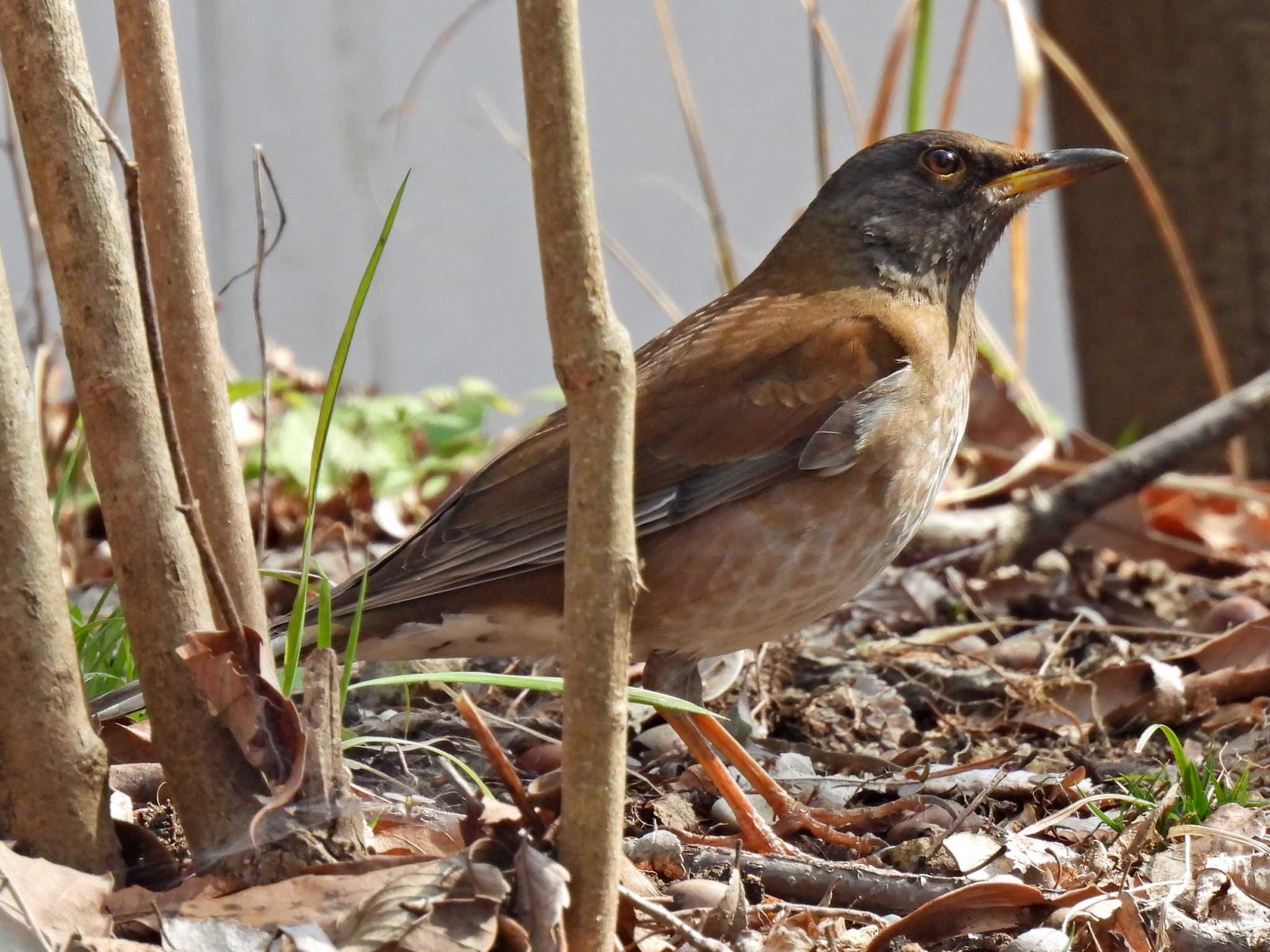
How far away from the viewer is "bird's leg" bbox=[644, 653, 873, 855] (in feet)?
9.12

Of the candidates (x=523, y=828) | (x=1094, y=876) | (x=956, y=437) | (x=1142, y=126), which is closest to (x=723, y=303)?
(x=956, y=437)

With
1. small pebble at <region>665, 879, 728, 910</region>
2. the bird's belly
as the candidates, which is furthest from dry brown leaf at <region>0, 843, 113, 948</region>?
the bird's belly

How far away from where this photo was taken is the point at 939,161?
12.3 feet

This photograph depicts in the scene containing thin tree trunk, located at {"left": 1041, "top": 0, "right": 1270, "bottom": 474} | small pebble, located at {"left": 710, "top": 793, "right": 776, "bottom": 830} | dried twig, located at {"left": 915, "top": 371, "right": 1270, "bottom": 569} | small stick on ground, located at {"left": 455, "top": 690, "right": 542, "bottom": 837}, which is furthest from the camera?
thin tree trunk, located at {"left": 1041, "top": 0, "right": 1270, "bottom": 474}

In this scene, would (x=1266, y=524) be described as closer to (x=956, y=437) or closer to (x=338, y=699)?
(x=956, y=437)

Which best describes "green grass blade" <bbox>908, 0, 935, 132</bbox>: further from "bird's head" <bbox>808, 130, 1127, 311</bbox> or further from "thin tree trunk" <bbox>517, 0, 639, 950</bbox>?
"thin tree trunk" <bbox>517, 0, 639, 950</bbox>

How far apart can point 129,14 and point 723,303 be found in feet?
5.95

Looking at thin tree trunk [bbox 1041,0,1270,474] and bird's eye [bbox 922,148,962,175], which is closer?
bird's eye [bbox 922,148,962,175]

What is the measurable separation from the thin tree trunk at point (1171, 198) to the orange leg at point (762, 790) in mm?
3626

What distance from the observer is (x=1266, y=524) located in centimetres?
526

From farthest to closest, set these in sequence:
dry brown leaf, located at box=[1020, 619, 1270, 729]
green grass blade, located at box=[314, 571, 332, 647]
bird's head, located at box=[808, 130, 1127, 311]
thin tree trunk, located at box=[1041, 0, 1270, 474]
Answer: thin tree trunk, located at box=[1041, 0, 1270, 474]
bird's head, located at box=[808, 130, 1127, 311]
dry brown leaf, located at box=[1020, 619, 1270, 729]
green grass blade, located at box=[314, 571, 332, 647]

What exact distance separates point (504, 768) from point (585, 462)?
441mm

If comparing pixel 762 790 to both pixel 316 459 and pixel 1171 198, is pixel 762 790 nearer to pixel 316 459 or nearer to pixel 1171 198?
pixel 316 459

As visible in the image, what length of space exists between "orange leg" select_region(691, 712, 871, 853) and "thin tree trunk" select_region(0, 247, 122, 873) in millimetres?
1276
